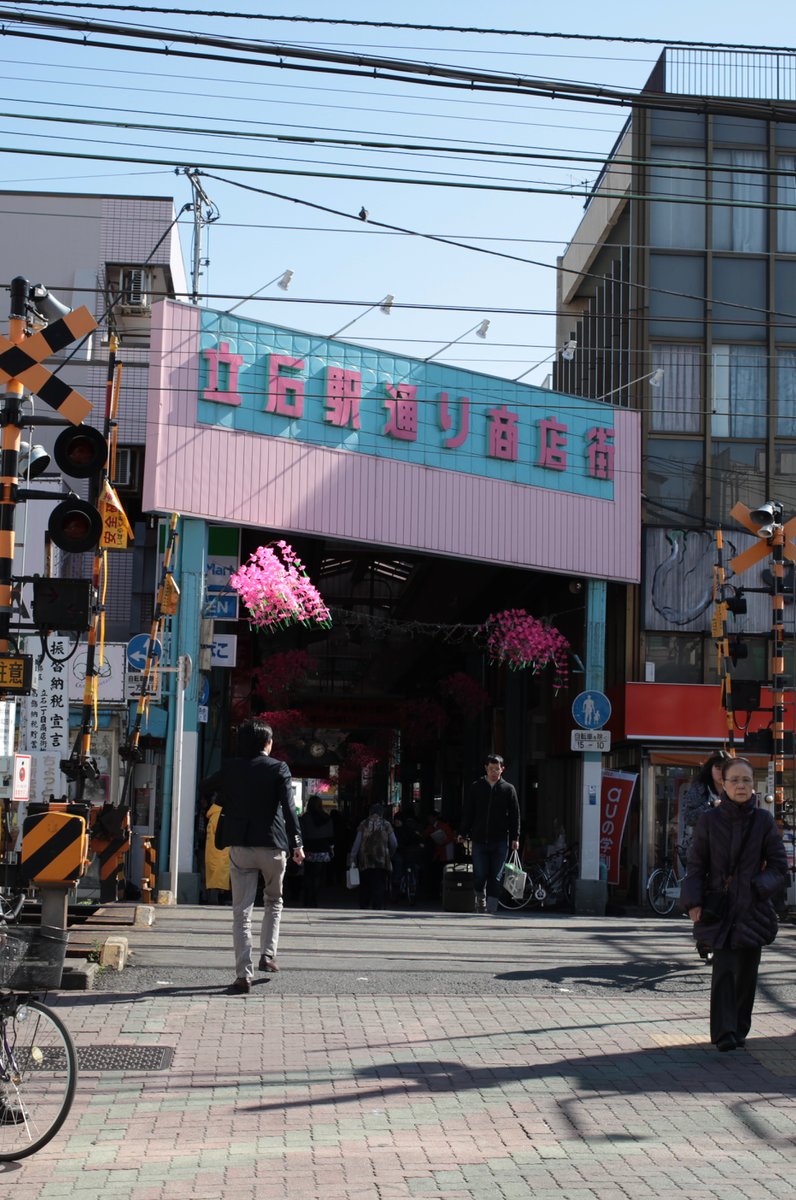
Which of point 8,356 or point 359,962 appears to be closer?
point 8,356

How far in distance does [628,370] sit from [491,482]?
5616 mm

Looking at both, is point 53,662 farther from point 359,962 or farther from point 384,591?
point 384,591

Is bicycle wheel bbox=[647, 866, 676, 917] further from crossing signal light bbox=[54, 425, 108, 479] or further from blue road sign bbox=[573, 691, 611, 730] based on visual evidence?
crossing signal light bbox=[54, 425, 108, 479]

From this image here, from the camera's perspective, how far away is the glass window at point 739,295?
27359mm

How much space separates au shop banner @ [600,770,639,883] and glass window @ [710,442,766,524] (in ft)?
17.4

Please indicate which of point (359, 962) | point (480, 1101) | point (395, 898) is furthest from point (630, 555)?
point (480, 1101)

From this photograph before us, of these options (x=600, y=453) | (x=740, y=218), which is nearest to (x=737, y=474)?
(x=600, y=453)

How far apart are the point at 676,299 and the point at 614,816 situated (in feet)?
31.4

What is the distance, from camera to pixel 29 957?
606cm

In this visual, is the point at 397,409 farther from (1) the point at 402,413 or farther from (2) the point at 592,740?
(2) the point at 592,740

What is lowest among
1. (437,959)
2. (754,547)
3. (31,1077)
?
(437,959)

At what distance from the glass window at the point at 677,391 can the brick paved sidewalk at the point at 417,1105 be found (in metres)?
18.1

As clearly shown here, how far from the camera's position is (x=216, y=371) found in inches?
831

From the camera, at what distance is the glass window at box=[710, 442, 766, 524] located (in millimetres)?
26969
